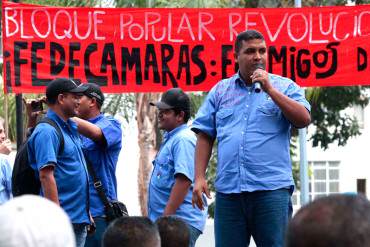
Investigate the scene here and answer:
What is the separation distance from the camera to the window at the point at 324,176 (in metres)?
43.9

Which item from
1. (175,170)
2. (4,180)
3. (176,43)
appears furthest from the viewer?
(176,43)

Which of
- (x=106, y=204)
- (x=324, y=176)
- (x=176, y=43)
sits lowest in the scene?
(x=324, y=176)

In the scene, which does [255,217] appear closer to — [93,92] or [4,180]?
[93,92]

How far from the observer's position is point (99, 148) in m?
7.66

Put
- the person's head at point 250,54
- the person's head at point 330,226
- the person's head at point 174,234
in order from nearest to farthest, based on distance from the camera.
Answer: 1. the person's head at point 330,226
2. the person's head at point 174,234
3. the person's head at point 250,54

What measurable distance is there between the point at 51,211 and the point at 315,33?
8.68 m

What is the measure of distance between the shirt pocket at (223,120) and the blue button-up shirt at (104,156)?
4.88ft

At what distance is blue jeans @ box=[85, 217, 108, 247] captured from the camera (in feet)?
25.0

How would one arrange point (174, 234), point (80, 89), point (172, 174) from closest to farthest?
point (174, 234)
point (80, 89)
point (172, 174)

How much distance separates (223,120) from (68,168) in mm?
1219

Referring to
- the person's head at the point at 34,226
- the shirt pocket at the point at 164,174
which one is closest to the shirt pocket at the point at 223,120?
the shirt pocket at the point at 164,174

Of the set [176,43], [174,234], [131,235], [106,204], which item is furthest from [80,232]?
[176,43]

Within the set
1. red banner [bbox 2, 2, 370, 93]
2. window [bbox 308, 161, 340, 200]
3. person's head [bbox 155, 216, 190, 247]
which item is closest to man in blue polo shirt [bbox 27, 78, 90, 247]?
person's head [bbox 155, 216, 190, 247]

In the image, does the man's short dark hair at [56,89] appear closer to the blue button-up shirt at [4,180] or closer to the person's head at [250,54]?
the person's head at [250,54]
